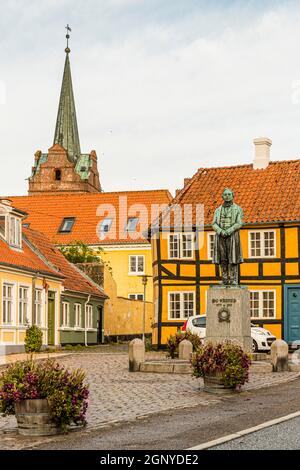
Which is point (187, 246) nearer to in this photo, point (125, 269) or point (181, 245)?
point (181, 245)

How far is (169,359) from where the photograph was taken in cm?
2559

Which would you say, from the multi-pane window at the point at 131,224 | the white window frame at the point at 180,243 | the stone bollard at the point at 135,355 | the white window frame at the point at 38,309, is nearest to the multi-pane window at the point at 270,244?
the white window frame at the point at 180,243

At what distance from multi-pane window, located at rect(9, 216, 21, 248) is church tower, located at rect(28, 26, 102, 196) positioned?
232 feet

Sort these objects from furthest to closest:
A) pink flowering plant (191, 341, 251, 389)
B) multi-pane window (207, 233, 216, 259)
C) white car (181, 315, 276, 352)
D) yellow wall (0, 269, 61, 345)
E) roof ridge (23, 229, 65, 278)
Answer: roof ridge (23, 229, 65, 278)
multi-pane window (207, 233, 216, 259)
yellow wall (0, 269, 61, 345)
white car (181, 315, 276, 352)
pink flowering plant (191, 341, 251, 389)

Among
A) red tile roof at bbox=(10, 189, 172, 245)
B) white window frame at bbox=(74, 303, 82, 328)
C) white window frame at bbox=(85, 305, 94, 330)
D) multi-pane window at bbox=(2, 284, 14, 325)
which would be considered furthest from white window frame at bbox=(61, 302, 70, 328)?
red tile roof at bbox=(10, 189, 172, 245)

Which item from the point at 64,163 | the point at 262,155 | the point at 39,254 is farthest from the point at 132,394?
the point at 64,163

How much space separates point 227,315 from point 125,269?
36.6 m

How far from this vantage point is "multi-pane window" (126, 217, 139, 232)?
5930cm

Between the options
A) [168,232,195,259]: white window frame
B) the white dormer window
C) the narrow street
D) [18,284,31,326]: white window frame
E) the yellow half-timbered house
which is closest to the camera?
the narrow street

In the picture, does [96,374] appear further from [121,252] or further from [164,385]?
[121,252]

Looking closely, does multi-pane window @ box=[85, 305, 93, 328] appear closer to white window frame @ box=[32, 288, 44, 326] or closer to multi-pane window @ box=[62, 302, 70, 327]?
multi-pane window @ box=[62, 302, 70, 327]

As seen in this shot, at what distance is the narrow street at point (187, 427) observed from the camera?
10.6 m

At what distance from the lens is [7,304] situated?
32812 mm
